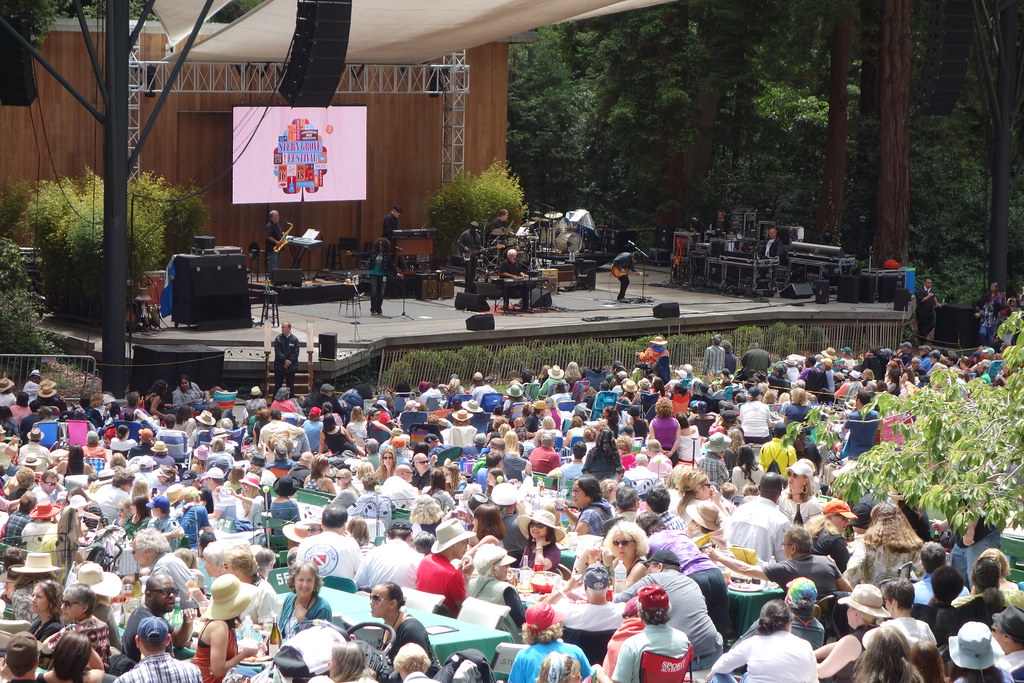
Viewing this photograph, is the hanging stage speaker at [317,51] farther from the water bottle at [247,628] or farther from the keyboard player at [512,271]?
the water bottle at [247,628]

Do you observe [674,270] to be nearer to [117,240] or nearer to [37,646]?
[117,240]

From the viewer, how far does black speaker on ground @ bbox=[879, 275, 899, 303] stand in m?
25.7

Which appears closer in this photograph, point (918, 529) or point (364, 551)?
point (364, 551)

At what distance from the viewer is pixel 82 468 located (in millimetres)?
11164

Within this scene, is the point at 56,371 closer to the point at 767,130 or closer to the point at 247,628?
the point at 247,628

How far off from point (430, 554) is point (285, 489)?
185 centimetres

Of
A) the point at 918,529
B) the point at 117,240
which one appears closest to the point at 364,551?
the point at 918,529

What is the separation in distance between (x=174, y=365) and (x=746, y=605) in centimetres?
1199

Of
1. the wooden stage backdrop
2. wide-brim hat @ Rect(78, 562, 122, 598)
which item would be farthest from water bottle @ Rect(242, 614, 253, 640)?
the wooden stage backdrop

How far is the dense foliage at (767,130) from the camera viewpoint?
28.3 m

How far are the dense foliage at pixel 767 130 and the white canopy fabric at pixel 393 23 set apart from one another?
5873mm

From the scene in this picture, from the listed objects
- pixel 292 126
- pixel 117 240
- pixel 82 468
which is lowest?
pixel 82 468

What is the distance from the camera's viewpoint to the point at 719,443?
39.2ft

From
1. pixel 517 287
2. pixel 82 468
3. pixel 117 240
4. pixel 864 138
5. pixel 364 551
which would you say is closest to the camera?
pixel 364 551
